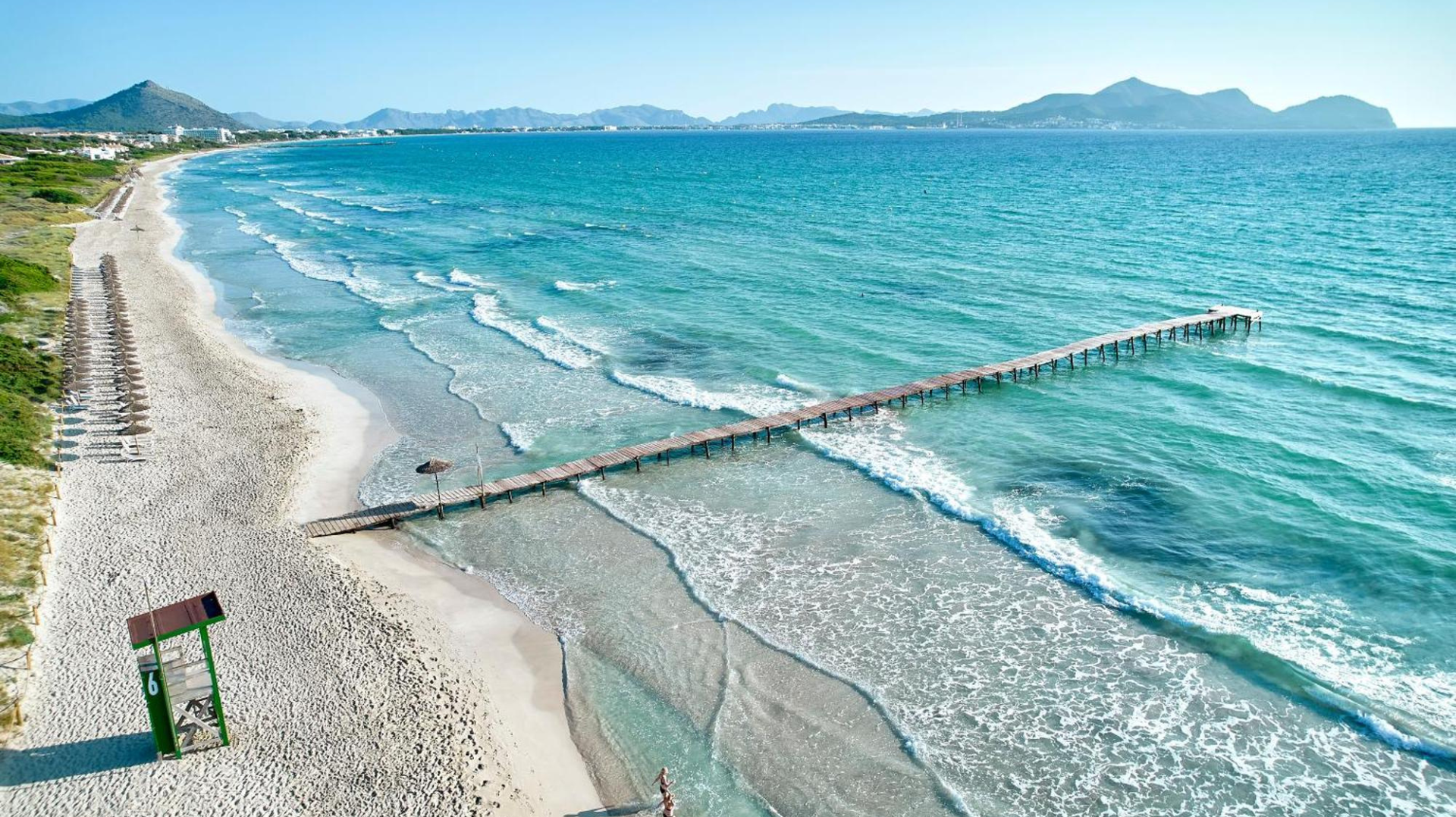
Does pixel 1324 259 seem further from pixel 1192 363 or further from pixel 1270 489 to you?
pixel 1270 489

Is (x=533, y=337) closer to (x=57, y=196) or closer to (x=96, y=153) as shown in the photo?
(x=57, y=196)

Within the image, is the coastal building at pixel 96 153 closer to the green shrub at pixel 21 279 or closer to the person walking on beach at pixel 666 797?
the green shrub at pixel 21 279

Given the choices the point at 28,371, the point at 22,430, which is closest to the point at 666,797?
the point at 22,430

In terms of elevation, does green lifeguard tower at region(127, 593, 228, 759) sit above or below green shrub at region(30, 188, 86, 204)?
below

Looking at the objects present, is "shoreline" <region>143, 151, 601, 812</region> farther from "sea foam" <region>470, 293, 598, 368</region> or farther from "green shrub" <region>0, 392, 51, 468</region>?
"sea foam" <region>470, 293, 598, 368</region>

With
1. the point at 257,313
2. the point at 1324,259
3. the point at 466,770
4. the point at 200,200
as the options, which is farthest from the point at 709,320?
the point at 200,200

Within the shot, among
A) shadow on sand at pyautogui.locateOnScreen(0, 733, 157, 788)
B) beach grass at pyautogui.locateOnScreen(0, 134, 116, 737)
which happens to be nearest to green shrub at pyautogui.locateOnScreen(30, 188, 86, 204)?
beach grass at pyautogui.locateOnScreen(0, 134, 116, 737)

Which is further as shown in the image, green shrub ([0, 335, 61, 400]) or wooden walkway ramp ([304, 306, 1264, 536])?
green shrub ([0, 335, 61, 400])
